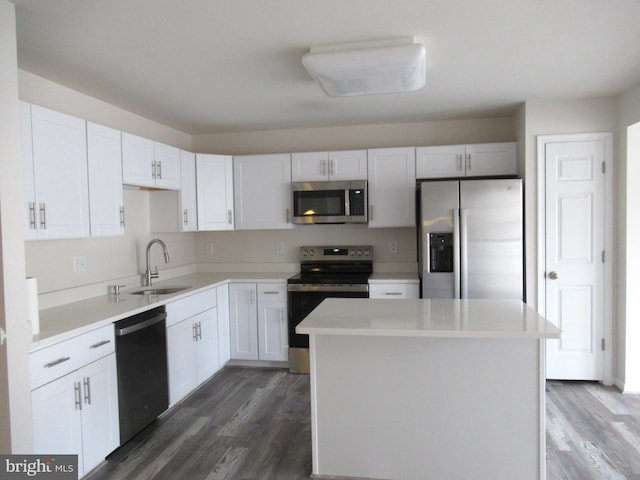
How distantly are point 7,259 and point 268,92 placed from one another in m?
2.05

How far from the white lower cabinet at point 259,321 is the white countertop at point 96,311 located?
6.1 inches

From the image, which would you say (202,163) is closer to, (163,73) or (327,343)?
(163,73)

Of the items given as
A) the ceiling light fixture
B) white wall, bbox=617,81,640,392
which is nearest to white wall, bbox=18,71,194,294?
the ceiling light fixture

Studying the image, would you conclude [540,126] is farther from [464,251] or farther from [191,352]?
[191,352]

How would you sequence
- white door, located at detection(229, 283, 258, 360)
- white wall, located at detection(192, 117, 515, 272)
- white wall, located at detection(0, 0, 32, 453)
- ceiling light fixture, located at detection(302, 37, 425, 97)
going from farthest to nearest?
1. white wall, located at detection(192, 117, 515, 272)
2. white door, located at detection(229, 283, 258, 360)
3. ceiling light fixture, located at detection(302, 37, 425, 97)
4. white wall, located at detection(0, 0, 32, 453)

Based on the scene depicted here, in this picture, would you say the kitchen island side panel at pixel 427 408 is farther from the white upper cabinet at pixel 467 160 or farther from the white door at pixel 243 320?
the white upper cabinet at pixel 467 160

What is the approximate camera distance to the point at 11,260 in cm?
187

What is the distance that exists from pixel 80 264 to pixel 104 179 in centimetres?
71

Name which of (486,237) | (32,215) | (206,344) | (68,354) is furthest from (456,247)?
(32,215)

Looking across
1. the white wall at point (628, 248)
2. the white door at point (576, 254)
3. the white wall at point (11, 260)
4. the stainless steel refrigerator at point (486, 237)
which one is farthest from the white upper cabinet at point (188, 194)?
the white wall at point (628, 248)

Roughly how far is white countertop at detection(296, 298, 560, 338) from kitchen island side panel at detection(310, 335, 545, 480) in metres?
0.12

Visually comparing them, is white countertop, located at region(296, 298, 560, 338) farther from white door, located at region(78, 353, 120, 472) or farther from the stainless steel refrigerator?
white door, located at region(78, 353, 120, 472)

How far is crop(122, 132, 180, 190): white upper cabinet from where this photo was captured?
3111mm

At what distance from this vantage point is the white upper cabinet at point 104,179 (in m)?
2.74
